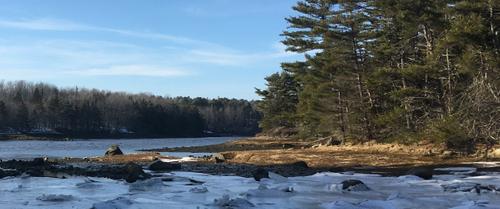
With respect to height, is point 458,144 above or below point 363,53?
below

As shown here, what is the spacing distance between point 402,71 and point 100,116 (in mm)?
121488

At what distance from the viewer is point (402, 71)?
32.6m

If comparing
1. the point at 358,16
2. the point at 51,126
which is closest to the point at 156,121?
the point at 51,126

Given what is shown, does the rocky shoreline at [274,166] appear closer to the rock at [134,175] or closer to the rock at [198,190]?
the rock at [134,175]

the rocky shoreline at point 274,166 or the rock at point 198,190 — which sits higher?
the rocky shoreline at point 274,166

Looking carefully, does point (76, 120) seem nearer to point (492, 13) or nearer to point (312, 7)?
point (312, 7)

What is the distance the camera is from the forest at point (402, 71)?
2727 cm

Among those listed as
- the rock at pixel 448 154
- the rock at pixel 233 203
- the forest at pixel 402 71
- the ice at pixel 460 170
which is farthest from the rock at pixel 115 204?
the rock at pixel 448 154

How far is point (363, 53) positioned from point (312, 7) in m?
10.6

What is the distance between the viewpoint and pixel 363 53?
142 ft

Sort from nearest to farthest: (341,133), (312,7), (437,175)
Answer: (437,175), (341,133), (312,7)

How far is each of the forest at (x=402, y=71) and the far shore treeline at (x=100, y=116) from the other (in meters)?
93.8

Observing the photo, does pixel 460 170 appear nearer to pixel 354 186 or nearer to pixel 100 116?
pixel 354 186

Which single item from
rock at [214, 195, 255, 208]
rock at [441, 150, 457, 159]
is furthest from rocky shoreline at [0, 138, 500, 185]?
rock at [214, 195, 255, 208]
